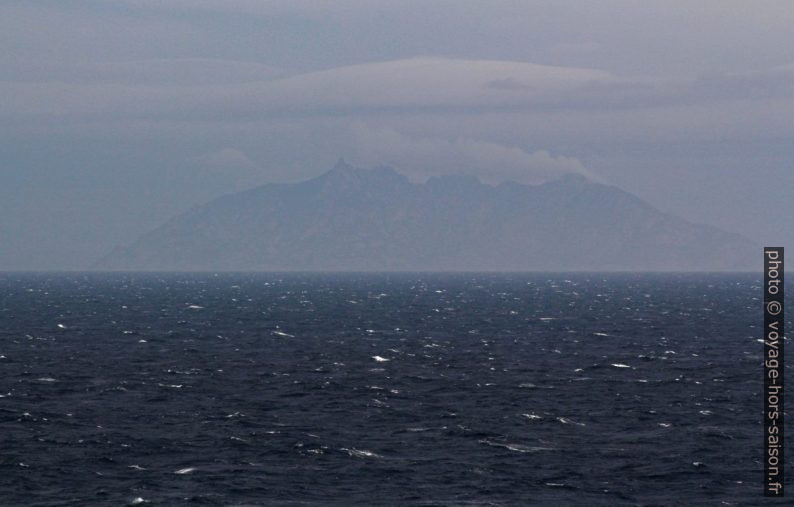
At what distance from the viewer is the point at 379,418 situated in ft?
194

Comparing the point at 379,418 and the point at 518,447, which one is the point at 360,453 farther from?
the point at 379,418

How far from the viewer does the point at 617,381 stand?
74.5m

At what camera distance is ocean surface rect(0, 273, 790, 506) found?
4319 centimetres

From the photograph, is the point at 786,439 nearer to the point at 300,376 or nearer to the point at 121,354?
the point at 300,376

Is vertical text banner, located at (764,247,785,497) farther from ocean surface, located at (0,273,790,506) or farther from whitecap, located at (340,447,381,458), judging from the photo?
whitecap, located at (340,447,381,458)

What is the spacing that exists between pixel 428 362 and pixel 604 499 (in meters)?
44.8

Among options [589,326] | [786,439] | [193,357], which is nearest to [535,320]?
[589,326]

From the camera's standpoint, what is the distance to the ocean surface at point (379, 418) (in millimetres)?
43188

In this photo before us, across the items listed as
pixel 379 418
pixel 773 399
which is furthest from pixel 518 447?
pixel 773 399

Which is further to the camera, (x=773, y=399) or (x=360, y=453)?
(x=773, y=399)

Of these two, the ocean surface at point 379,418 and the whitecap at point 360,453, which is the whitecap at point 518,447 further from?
the whitecap at point 360,453

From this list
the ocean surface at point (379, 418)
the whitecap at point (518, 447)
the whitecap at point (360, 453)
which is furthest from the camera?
the whitecap at point (518, 447)

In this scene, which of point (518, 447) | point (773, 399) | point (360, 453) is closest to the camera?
point (360, 453)

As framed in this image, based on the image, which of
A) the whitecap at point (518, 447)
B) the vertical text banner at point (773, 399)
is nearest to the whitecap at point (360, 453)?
the whitecap at point (518, 447)
